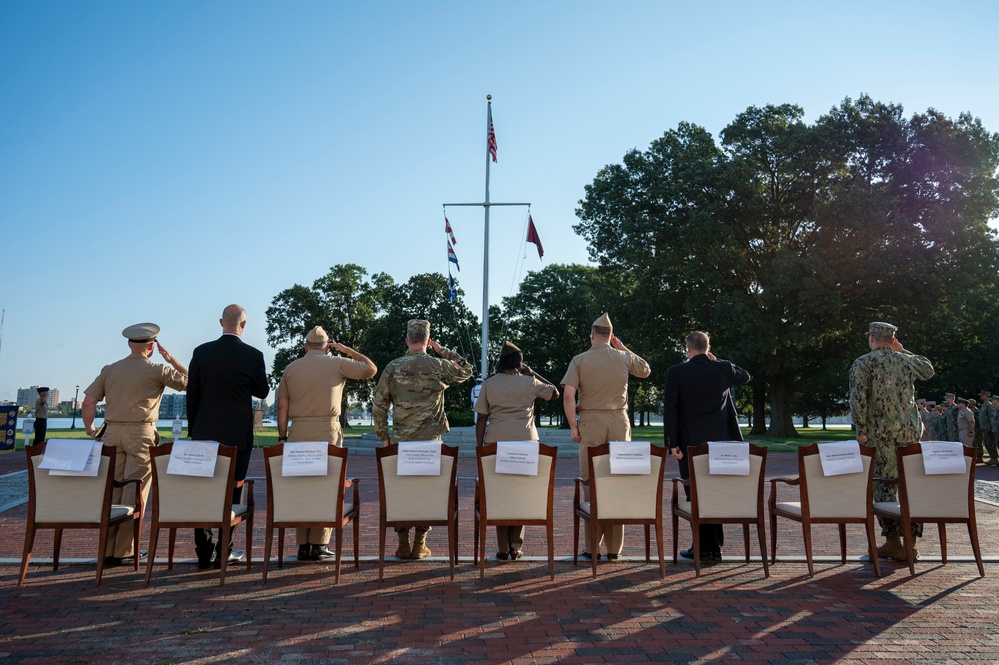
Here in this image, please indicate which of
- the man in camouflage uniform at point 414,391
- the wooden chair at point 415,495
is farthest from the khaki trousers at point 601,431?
the wooden chair at point 415,495

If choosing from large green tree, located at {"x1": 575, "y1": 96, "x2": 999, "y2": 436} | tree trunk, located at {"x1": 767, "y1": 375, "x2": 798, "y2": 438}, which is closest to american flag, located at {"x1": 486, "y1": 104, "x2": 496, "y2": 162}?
large green tree, located at {"x1": 575, "y1": 96, "x2": 999, "y2": 436}

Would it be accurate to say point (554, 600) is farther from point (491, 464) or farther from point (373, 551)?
point (373, 551)

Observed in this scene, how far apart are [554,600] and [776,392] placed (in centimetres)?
3010

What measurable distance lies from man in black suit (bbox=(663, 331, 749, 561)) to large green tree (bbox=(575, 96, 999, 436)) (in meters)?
21.9

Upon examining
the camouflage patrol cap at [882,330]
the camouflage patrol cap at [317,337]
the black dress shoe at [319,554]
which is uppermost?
the camouflage patrol cap at [882,330]

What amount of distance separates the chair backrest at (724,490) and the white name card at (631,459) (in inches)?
14.8

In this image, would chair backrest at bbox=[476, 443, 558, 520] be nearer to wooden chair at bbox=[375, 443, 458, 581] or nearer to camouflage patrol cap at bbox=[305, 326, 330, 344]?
wooden chair at bbox=[375, 443, 458, 581]

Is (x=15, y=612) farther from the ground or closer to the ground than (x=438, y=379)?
closer to the ground

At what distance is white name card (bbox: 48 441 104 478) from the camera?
18.5 ft

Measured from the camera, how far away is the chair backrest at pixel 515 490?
19.0ft

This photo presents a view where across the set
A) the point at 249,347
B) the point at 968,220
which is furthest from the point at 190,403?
the point at 968,220

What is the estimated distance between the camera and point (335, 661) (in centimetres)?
380

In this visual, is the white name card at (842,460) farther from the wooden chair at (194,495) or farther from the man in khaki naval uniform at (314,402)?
the wooden chair at (194,495)

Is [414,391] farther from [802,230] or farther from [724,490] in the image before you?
[802,230]
